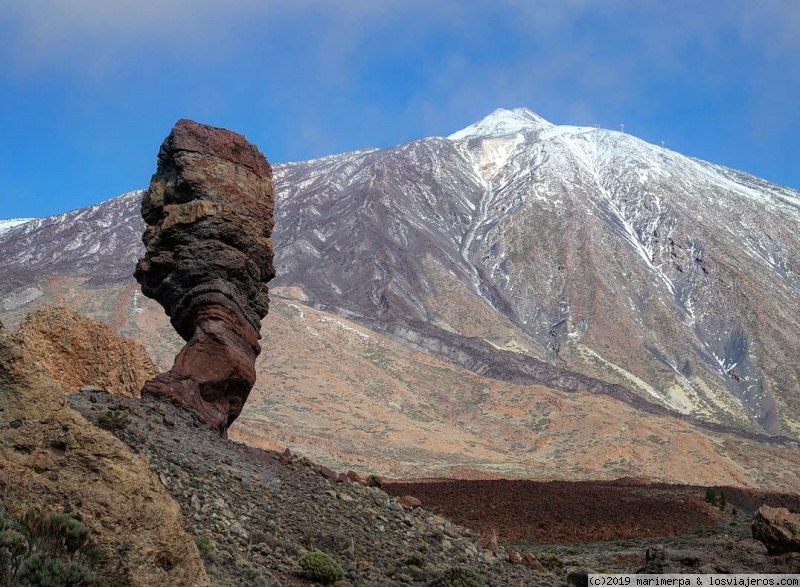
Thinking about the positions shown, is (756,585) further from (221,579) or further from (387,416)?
(387,416)

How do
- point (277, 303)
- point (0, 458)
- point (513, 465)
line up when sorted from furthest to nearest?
1. point (277, 303)
2. point (513, 465)
3. point (0, 458)

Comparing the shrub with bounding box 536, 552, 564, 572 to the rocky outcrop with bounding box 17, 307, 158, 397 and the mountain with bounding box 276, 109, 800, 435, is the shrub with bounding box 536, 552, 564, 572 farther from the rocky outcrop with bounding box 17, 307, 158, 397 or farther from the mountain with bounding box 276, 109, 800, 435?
the mountain with bounding box 276, 109, 800, 435

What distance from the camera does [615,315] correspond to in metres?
101

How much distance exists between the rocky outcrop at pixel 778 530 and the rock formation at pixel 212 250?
9010 millimetres

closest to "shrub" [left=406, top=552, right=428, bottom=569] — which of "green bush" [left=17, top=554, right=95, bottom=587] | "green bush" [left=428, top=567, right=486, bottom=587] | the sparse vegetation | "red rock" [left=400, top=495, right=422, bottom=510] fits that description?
"green bush" [left=428, top=567, right=486, bottom=587]

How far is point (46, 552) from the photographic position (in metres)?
4.76

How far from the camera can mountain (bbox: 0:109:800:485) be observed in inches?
1997

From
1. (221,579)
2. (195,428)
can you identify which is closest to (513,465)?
(195,428)

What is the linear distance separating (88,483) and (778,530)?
11.0 m

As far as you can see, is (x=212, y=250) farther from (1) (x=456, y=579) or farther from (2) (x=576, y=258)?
(2) (x=576, y=258)

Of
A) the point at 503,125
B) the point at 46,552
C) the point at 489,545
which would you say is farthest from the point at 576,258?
the point at 46,552

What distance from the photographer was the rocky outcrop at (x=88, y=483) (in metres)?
5.09

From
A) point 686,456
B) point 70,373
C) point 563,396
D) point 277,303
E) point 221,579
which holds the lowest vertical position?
point 221,579

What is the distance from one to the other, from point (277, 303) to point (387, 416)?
20.2 metres
